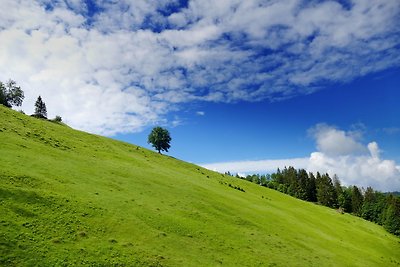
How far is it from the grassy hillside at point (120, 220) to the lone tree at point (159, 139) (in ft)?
207

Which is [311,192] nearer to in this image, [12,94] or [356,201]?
[356,201]

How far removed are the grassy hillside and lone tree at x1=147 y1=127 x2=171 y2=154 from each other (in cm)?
6307

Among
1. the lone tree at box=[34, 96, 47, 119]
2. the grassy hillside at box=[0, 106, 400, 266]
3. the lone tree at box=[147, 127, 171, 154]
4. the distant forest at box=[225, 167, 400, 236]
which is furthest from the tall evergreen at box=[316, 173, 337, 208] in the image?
the lone tree at box=[34, 96, 47, 119]

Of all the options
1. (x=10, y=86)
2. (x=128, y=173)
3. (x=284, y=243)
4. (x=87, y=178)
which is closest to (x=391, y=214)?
(x=284, y=243)

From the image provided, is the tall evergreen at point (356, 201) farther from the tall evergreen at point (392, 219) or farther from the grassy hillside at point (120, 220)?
the grassy hillside at point (120, 220)

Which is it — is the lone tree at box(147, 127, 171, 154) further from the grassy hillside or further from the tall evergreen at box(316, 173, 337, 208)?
the tall evergreen at box(316, 173, 337, 208)

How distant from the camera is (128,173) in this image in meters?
62.1

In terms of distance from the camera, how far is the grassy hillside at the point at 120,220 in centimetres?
3180

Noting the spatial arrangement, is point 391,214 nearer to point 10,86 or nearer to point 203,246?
point 203,246

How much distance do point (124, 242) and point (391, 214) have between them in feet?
410

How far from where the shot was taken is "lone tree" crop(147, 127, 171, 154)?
138 meters

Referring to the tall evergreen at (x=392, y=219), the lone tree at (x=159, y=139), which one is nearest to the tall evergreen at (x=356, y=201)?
the tall evergreen at (x=392, y=219)

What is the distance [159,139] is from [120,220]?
3891 inches

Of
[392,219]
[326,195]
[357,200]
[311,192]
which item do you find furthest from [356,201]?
[392,219]
